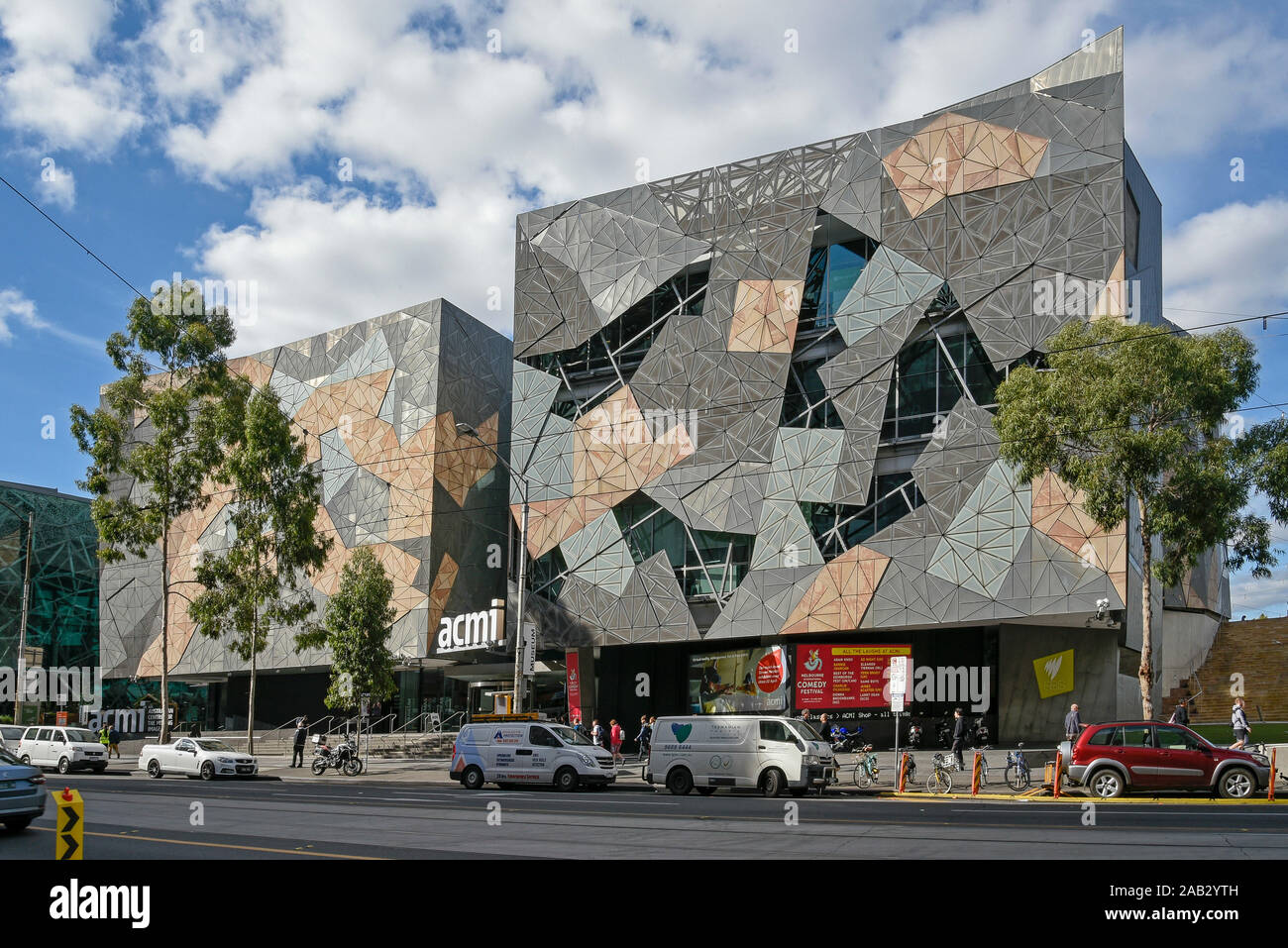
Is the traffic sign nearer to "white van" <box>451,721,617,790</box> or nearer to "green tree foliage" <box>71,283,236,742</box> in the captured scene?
"white van" <box>451,721,617,790</box>

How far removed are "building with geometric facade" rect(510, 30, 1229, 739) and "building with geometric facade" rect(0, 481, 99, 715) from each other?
4286 centimetres

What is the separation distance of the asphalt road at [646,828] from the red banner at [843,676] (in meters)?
16.0

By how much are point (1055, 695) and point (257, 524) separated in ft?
99.1

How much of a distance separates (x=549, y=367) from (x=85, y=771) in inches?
958

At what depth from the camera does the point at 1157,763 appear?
77.2 ft

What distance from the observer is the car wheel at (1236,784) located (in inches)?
878

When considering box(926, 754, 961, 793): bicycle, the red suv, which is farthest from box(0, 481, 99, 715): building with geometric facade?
the red suv

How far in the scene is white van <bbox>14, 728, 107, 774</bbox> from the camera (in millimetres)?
38531

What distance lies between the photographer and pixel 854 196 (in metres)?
41.9

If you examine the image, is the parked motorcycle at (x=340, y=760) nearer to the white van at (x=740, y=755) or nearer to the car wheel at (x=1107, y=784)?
the white van at (x=740, y=755)

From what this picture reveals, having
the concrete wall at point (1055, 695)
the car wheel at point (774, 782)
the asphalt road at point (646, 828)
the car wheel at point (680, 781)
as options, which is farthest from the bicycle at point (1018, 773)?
the concrete wall at point (1055, 695)
